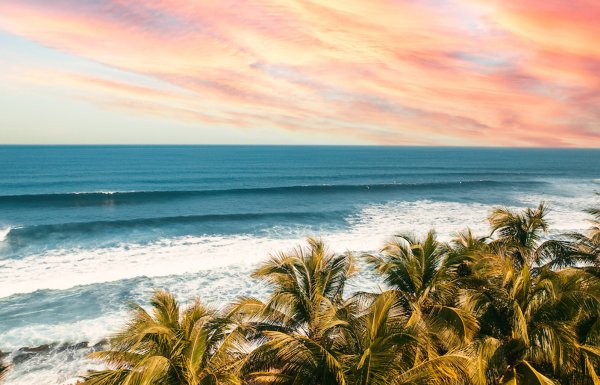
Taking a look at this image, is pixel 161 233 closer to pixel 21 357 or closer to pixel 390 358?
pixel 21 357

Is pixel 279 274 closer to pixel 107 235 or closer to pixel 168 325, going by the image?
pixel 168 325

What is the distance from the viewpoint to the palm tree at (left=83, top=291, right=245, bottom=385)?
675cm

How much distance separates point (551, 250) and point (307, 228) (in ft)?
75.5

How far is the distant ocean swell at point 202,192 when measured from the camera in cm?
4700

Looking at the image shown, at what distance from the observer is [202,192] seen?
55.5 m

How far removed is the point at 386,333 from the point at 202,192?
51.5 metres

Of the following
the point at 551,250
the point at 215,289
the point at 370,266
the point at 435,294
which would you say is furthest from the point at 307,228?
the point at 435,294

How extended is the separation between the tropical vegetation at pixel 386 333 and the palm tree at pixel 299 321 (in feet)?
0.09

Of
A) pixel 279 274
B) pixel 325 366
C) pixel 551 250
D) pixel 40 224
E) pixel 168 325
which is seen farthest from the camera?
pixel 40 224

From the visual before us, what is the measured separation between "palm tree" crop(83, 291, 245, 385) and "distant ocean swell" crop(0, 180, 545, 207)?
43681mm

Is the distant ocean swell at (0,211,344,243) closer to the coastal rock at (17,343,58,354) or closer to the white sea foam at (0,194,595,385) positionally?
the white sea foam at (0,194,595,385)

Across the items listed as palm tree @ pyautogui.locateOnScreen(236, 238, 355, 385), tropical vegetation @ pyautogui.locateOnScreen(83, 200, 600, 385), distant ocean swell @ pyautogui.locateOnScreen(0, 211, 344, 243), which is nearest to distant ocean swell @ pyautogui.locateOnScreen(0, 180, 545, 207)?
distant ocean swell @ pyautogui.locateOnScreen(0, 211, 344, 243)

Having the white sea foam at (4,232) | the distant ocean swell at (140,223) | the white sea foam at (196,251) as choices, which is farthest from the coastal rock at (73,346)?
the white sea foam at (4,232)

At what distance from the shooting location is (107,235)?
105 ft
